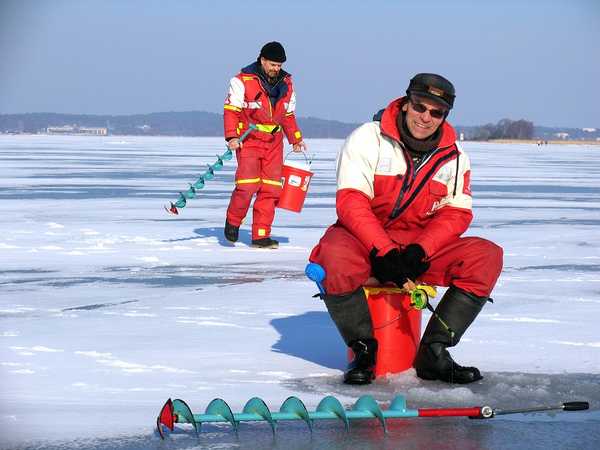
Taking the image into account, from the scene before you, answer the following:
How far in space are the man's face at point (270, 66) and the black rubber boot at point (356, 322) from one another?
470 cm

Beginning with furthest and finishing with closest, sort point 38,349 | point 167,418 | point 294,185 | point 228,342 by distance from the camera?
point 294,185
point 228,342
point 38,349
point 167,418

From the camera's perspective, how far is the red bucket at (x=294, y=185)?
898 cm

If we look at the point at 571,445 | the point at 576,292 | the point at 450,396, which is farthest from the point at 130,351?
the point at 576,292

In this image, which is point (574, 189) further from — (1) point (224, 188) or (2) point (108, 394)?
(2) point (108, 394)

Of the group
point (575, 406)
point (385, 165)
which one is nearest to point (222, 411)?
point (575, 406)

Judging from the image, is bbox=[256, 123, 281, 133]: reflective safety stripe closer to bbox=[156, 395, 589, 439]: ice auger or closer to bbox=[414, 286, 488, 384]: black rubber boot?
bbox=[414, 286, 488, 384]: black rubber boot

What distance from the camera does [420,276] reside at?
4441 millimetres

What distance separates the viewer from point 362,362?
4137mm

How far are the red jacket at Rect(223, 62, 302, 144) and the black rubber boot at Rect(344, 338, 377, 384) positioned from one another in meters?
4.70

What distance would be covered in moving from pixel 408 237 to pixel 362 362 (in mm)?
577

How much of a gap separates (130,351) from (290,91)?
4642mm

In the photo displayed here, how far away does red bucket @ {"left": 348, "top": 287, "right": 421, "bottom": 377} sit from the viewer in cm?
427

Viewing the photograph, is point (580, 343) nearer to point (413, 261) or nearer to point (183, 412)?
point (413, 261)

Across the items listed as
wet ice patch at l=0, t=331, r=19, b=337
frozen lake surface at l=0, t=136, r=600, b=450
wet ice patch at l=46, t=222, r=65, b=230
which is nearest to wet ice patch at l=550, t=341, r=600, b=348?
frozen lake surface at l=0, t=136, r=600, b=450
